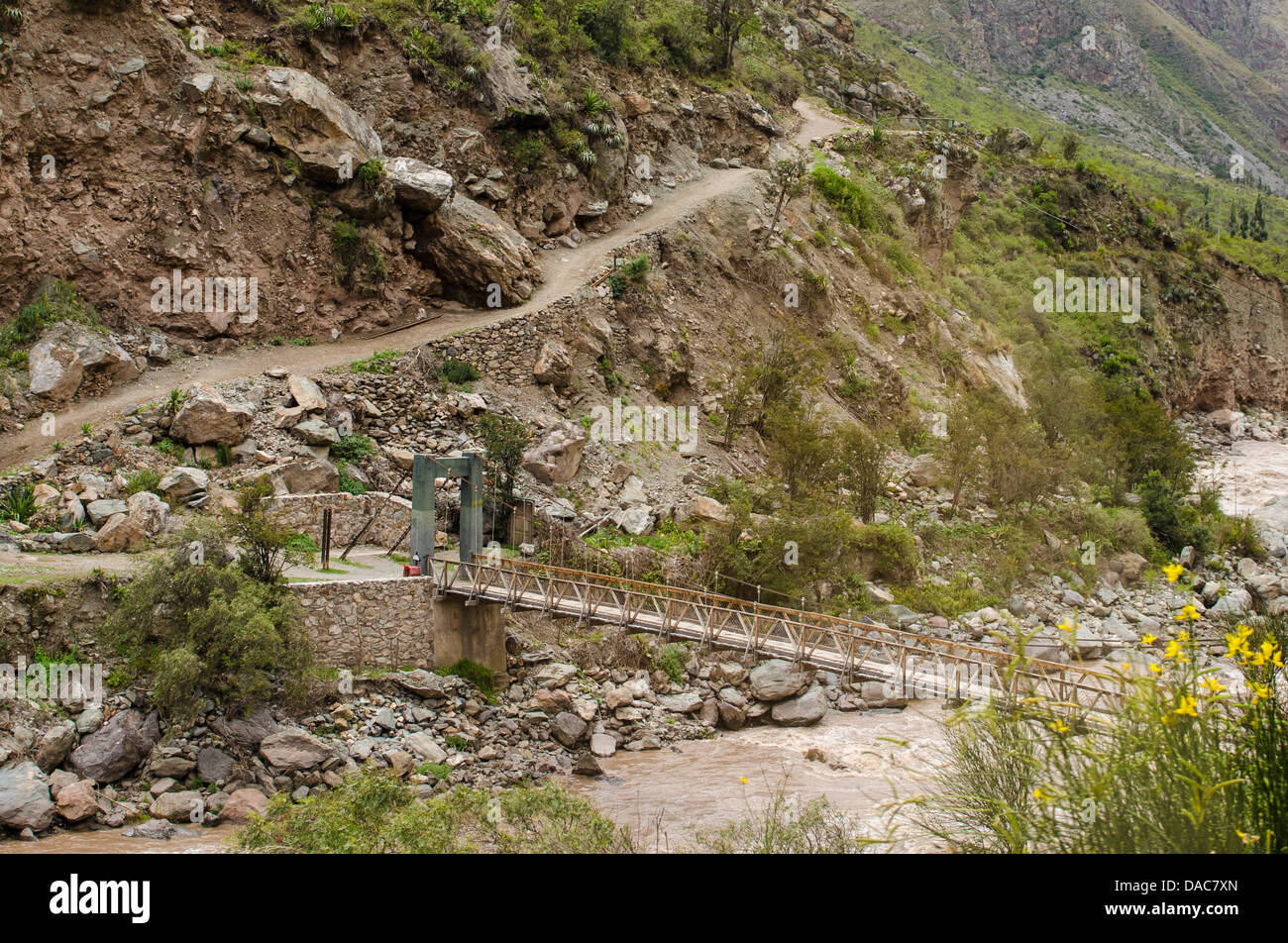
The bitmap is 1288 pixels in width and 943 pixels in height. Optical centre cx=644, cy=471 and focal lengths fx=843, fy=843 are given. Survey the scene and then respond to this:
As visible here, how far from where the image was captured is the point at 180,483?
58.2 feet

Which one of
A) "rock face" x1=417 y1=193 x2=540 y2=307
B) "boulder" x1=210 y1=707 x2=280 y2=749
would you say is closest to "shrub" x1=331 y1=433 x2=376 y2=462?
"rock face" x1=417 y1=193 x2=540 y2=307

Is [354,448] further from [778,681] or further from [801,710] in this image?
[801,710]

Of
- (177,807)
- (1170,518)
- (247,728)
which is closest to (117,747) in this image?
(177,807)

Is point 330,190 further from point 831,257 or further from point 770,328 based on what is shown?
point 831,257

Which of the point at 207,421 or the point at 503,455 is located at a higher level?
the point at 207,421

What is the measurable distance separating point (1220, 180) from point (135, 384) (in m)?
131

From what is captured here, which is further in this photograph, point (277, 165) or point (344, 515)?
point (277, 165)

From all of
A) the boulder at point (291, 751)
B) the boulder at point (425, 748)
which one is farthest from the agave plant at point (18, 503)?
the boulder at point (425, 748)

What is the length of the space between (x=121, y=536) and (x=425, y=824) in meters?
10.3

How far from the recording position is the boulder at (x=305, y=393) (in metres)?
20.7

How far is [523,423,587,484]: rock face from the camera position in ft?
73.0

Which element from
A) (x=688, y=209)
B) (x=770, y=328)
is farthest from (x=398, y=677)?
(x=688, y=209)

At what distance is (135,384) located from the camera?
2028cm

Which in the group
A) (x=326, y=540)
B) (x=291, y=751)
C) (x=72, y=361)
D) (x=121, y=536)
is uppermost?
(x=72, y=361)
